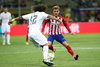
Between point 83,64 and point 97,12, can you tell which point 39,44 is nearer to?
point 83,64

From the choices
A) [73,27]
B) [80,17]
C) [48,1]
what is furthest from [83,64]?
[48,1]

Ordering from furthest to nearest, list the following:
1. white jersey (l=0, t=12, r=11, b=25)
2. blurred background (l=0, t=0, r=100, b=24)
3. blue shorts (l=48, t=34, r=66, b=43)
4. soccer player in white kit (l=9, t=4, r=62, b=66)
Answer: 1. blurred background (l=0, t=0, r=100, b=24)
2. white jersey (l=0, t=12, r=11, b=25)
3. blue shorts (l=48, t=34, r=66, b=43)
4. soccer player in white kit (l=9, t=4, r=62, b=66)

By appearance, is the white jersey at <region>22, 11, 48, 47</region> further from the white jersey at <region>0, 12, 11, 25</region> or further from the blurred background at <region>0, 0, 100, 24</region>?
the blurred background at <region>0, 0, 100, 24</region>

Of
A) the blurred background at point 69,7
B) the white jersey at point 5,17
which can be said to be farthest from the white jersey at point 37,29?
the blurred background at point 69,7

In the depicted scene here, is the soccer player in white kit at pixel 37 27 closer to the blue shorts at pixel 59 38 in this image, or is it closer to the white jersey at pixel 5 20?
the blue shorts at pixel 59 38

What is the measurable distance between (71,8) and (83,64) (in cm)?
3245

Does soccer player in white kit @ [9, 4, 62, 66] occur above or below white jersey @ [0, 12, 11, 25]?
above

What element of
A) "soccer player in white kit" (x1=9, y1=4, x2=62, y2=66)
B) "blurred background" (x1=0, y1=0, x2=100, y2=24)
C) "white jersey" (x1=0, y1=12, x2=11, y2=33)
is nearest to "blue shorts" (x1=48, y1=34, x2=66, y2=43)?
"soccer player in white kit" (x1=9, y1=4, x2=62, y2=66)

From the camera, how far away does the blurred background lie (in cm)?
4266

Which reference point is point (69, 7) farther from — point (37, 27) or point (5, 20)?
point (37, 27)

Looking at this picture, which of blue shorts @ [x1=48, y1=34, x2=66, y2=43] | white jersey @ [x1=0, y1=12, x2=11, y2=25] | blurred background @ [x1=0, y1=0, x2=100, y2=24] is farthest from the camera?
blurred background @ [x1=0, y1=0, x2=100, y2=24]

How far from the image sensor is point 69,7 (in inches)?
1719

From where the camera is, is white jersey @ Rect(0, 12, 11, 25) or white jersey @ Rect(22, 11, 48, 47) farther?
white jersey @ Rect(0, 12, 11, 25)

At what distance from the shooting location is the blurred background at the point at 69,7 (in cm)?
4266
